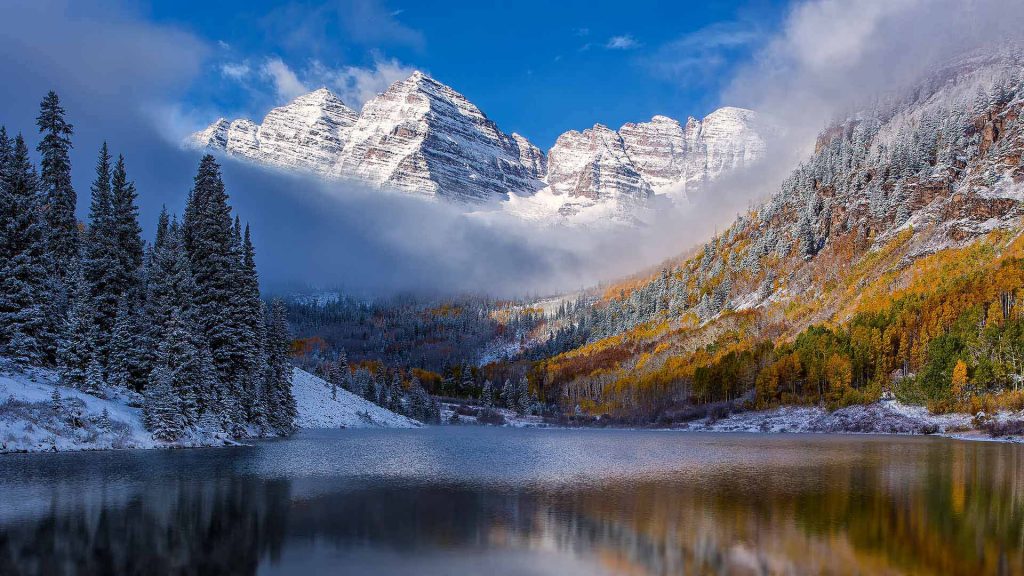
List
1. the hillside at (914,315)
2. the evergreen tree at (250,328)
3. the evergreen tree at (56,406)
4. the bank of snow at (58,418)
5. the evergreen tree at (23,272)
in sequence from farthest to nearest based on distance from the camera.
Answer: the hillside at (914,315)
the evergreen tree at (250,328)
the evergreen tree at (23,272)
the evergreen tree at (56,406)
the bank of snow at (58,418)

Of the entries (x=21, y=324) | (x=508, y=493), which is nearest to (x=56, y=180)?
(x=21, y=324)

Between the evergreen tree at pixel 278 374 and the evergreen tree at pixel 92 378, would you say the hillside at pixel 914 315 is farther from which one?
the evergreen tree at pixel 92 378

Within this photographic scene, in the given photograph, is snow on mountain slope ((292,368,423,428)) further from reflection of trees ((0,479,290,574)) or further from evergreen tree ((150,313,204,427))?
reflection of trees ((0,479,290,574))

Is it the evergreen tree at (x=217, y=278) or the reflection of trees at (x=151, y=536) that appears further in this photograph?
the evergreen tree at (x=217, y=278)

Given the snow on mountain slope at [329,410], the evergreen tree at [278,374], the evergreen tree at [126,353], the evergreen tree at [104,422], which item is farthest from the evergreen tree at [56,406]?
the snow on mountain slope at [329,410]

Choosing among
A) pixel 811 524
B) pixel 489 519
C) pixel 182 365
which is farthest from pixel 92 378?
pixel 811 524

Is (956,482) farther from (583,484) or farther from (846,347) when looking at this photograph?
(846,347)

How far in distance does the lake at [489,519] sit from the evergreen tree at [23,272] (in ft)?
44.1

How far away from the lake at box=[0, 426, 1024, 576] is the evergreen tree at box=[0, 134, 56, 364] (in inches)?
529

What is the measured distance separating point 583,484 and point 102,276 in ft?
163

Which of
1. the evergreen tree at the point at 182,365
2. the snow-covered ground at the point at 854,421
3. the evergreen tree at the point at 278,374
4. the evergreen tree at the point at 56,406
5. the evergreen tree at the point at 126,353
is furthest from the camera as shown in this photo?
the snow-covered ground at the point at 854,421

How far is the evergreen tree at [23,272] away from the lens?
2028 inches

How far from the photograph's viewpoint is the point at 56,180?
6781 centimetres

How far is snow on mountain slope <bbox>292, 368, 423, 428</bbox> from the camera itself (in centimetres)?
11838
